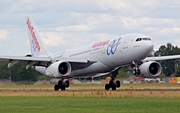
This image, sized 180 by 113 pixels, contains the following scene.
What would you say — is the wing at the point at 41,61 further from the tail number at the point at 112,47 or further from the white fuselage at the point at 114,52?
the tail number at the point at 112,47

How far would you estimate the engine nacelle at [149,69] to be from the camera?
4984 centimetres

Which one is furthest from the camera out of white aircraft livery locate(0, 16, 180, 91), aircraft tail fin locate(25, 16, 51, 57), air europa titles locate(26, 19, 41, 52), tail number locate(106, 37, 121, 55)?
air europa titles locate(26, 19, 41, 52)

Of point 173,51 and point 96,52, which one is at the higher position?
point 173,51

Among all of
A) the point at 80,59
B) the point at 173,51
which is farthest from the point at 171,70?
the point at 80,59

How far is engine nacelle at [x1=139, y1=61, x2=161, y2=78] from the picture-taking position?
4984cm

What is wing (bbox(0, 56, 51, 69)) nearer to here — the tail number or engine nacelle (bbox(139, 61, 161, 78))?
the tail number

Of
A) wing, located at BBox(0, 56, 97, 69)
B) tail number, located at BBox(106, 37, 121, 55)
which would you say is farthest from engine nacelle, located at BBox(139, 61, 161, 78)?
wing, located at BBox(0, 56, 97, 69)

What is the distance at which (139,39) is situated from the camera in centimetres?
4684

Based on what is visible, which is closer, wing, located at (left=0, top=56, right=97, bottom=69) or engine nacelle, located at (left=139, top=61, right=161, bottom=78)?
engine nacelle, located at (left=139, top=61, right=161, bottom=78)

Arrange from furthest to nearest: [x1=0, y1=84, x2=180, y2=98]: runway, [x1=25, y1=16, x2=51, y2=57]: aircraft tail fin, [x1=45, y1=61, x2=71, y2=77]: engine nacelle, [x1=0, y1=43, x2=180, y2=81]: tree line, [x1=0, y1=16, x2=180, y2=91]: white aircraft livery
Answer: [x1=0, y1=43, x2=180, y2=81]: tree line < [x1=25, y1=16, x2=51, y2=57]: aircraft tail fin < [x1=45, y1=61, x2=71, y2=77]: engine nacelle < [x1=0, y1=16, x2=180, y2=91]: white aircraft livery < [x1=0, y1=84, x2=180, y2=98]: runway

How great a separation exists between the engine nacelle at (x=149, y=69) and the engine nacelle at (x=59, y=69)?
7.11 meters

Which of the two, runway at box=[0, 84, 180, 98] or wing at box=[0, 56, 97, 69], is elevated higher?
wing at box=[0, 56, 97, 69]
